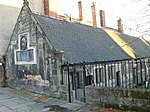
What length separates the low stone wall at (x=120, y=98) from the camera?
30.0 feet

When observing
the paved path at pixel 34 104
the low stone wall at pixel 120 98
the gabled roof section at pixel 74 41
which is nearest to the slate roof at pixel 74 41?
the gabled roof section at pixel 74 41

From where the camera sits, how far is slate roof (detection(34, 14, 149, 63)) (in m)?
15.0

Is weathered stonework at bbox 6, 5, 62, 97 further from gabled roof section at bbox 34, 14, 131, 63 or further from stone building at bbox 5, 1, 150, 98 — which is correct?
gabled roof section at bbox 34, 14, 131, 63

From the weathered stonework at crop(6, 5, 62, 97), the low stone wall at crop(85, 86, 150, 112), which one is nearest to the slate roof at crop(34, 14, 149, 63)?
the weathered stonework at crop(6, 5, 62, 97)

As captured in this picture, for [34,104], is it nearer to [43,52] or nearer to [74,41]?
[43,52]

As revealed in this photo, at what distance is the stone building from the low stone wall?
2.46 metres

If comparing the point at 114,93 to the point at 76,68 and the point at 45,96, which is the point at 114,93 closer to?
the point at 76,68

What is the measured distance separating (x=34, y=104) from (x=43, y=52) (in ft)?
11.7

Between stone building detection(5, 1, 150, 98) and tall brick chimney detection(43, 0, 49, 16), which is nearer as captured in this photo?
stone building detection(5, 1, 150, 98)

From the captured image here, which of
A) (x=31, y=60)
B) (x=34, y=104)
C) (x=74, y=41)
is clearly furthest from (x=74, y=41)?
(x=34, y=104)

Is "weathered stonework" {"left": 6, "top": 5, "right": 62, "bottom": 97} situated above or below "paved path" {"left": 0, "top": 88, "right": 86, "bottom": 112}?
above

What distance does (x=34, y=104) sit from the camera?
39.7 feet

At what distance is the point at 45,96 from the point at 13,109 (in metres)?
3.05

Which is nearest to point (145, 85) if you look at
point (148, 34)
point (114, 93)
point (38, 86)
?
point (114, 93)
